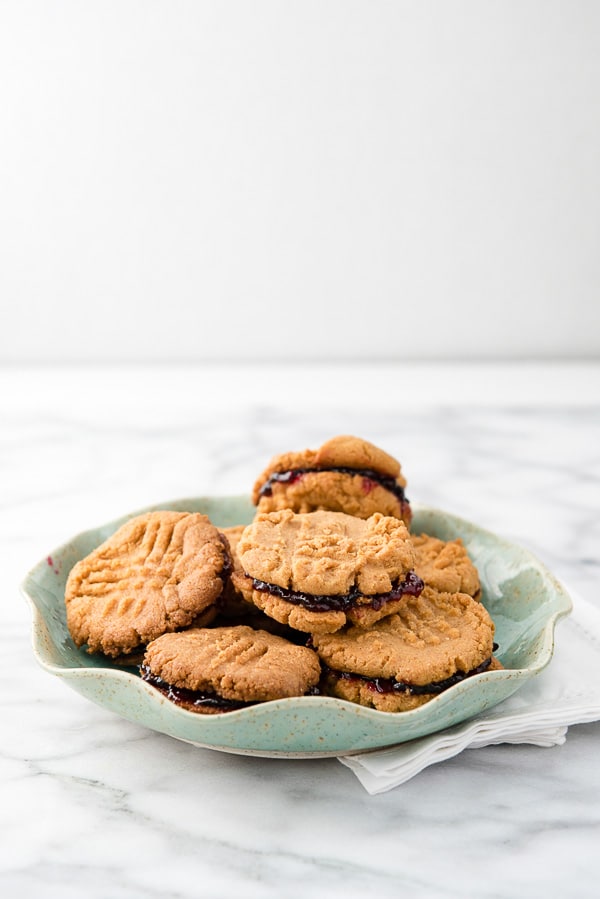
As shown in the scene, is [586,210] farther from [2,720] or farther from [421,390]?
[2,720]

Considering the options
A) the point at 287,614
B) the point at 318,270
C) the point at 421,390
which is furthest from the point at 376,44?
the point at 287,614

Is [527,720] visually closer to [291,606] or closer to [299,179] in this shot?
[291,606]

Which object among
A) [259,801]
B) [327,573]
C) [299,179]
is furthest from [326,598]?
[299,179]

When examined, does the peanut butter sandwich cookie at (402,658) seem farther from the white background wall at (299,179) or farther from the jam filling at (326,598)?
the white background wall at (299,179)

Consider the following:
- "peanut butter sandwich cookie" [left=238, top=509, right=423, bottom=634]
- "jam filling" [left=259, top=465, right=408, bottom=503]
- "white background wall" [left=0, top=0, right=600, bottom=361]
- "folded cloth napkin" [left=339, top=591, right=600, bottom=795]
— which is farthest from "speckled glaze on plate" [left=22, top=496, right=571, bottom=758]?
"white background wall" [left=0, top=0, right=600, bottom=361]

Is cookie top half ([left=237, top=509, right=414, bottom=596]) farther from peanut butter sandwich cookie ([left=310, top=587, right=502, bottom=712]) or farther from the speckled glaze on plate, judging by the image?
the speckled glaze on plate

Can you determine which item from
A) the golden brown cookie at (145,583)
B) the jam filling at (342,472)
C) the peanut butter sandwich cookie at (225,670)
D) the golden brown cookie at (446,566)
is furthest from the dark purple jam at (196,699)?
the jam filling at (342,472)
